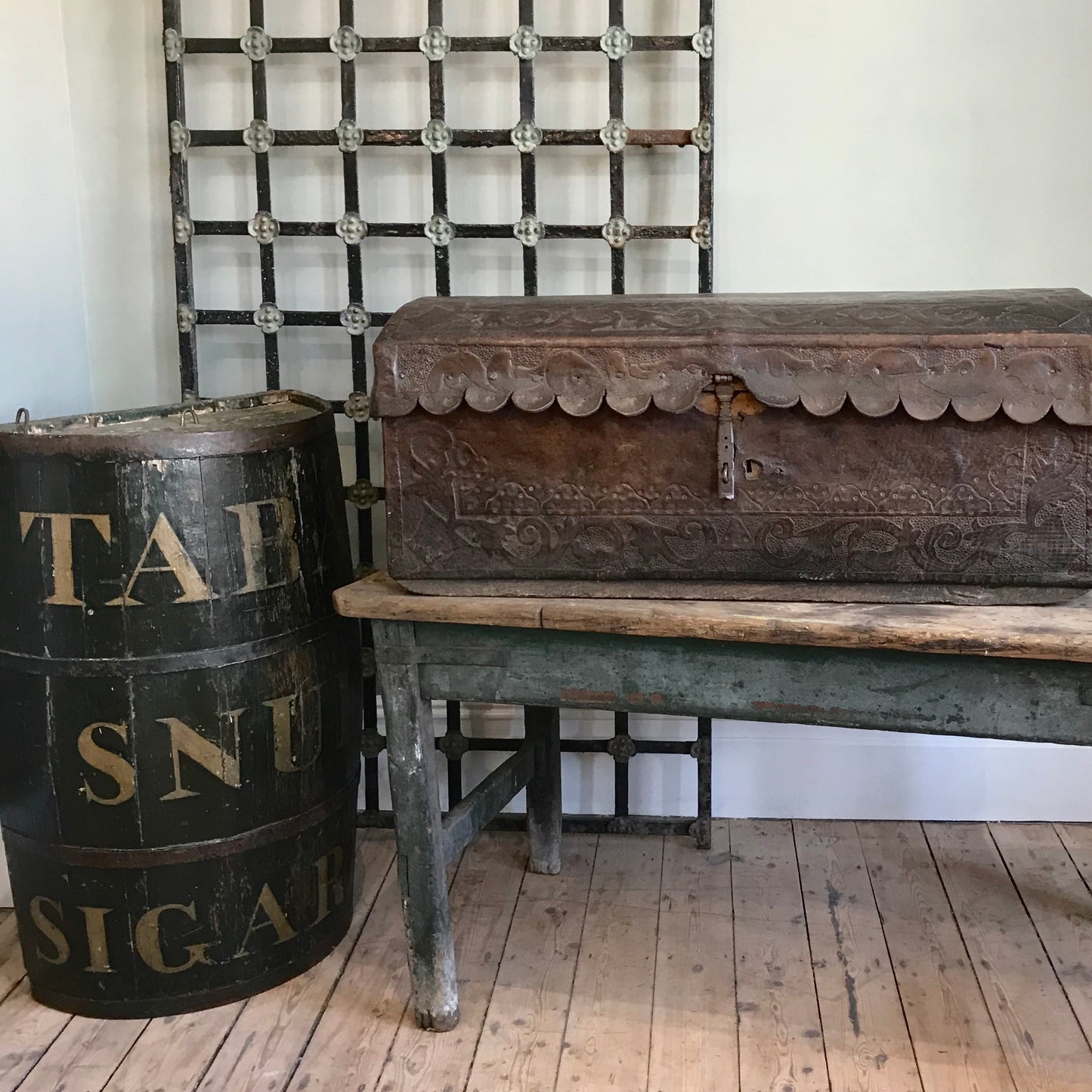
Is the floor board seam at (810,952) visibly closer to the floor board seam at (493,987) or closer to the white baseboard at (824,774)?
the white baseboard at (824,774)

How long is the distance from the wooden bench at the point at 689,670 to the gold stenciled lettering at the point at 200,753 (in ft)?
0.76

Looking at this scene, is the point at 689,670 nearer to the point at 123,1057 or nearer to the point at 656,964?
the point at 656,964

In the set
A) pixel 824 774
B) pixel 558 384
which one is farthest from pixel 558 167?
pixel 824 774

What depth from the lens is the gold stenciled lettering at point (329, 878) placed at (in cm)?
186

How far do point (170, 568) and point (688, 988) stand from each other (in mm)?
973

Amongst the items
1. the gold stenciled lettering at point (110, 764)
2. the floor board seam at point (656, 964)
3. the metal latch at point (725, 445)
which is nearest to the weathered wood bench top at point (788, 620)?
the metal latch at point (725, 445)

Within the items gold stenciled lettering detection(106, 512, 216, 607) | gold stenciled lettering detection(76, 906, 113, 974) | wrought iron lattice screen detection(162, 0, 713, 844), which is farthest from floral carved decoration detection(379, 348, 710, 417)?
gold stenciled lettering detection(76, 906, 113, 974)

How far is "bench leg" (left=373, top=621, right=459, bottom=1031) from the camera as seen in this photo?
1639 mm

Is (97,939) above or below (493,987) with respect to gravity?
above

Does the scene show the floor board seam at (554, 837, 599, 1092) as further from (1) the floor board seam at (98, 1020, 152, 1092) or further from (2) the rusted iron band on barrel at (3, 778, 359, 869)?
(1) the floor board seam at (98, 1020, 152, 1092)

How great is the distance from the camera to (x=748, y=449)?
1.52 meters

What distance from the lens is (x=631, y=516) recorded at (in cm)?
156

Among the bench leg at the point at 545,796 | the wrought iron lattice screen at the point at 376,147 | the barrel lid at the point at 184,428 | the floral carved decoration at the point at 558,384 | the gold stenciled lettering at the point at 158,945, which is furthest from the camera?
the bench leg at the point at 545,796

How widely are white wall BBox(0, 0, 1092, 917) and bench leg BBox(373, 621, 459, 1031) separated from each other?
0.79 m
